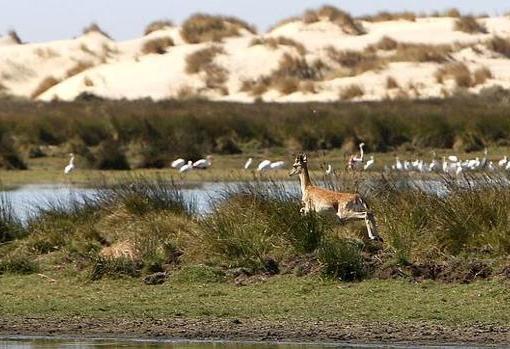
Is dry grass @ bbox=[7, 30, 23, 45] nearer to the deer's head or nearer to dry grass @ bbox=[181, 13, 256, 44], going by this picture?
dry grass @ bbox=[181, 13, 256, 44]

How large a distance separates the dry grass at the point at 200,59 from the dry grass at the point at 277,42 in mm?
2190

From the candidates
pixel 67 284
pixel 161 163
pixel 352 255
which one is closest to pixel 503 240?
pixel 352 255

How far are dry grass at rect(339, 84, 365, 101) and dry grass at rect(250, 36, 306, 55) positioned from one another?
10326mm

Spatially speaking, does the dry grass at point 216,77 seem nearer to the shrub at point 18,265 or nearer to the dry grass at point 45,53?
the dry grass at point 45,53

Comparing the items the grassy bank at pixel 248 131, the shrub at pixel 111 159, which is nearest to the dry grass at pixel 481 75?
the grassy bank at pixel 248 131

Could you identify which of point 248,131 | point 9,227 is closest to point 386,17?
point 248,131

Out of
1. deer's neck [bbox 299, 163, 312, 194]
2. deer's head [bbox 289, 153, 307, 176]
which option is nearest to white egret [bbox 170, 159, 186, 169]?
deer's head [bbox 289, 153, 307, 176]

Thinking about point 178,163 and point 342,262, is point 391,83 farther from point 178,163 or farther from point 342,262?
point 342,262

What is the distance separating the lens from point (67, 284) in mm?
17250

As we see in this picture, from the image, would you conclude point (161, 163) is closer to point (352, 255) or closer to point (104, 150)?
point (104, 150)

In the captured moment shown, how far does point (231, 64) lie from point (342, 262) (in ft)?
174

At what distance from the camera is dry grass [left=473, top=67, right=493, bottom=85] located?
62188 mm

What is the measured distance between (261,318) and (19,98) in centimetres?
5444

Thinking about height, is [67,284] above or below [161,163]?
above
